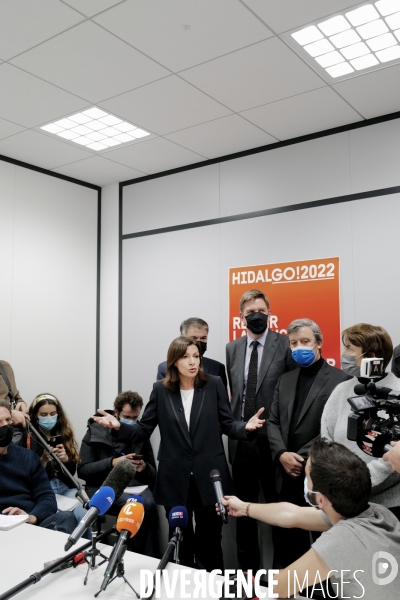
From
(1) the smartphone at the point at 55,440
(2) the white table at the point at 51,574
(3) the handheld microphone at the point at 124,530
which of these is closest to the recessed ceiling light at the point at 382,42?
(3) the handheld microphone at the point at 124,530

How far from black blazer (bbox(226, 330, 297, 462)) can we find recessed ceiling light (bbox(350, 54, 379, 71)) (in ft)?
5.87

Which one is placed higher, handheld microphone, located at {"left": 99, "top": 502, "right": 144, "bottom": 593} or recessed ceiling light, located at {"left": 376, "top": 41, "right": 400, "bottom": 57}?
recessed ceiling light, located at {"left": 376, "top": 41, "right": 400, "bottom": 57}

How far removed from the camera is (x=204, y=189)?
487 cm

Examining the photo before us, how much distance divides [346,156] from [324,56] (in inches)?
41.6

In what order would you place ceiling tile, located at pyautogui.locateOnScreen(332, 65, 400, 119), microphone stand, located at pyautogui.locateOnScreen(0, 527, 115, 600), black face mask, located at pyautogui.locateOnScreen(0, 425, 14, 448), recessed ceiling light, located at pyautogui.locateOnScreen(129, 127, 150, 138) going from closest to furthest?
microphone stand, located at pyautogui.locateOnScreen(0, 527, 115, 600)
black face mask, located at pyautogui.locateOnScreen(0, 425, 14, 448)
ceiling tile, located at pyautogui.locateOnScreen(332, 65, 400, 119)
recessed ceiling light, located at pyautogui.locateOnScreen(129, 127, 150, 138)

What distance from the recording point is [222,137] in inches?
171

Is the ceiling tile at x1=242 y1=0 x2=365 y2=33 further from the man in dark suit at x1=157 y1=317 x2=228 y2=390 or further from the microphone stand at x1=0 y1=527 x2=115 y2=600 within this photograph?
the microphone stand at x1=0 y1=527 x2=115 y2=600

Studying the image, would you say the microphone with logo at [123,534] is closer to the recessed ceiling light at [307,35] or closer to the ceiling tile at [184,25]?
the ceiling tile at [184,25]

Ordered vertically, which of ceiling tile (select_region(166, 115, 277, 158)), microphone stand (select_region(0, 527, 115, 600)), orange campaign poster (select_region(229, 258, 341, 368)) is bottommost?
microphone stand (select_region(0, 527, 115, 600))

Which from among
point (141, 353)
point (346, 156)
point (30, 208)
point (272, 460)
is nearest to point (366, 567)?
point (272, 460)

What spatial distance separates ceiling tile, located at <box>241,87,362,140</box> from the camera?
369cm

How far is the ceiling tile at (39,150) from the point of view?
4352mm

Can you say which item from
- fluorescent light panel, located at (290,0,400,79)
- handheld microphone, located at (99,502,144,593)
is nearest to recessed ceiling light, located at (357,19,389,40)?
fluorescent light panel, located at (290,0,400,79)

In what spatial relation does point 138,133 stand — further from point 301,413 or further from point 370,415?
point 370,415
